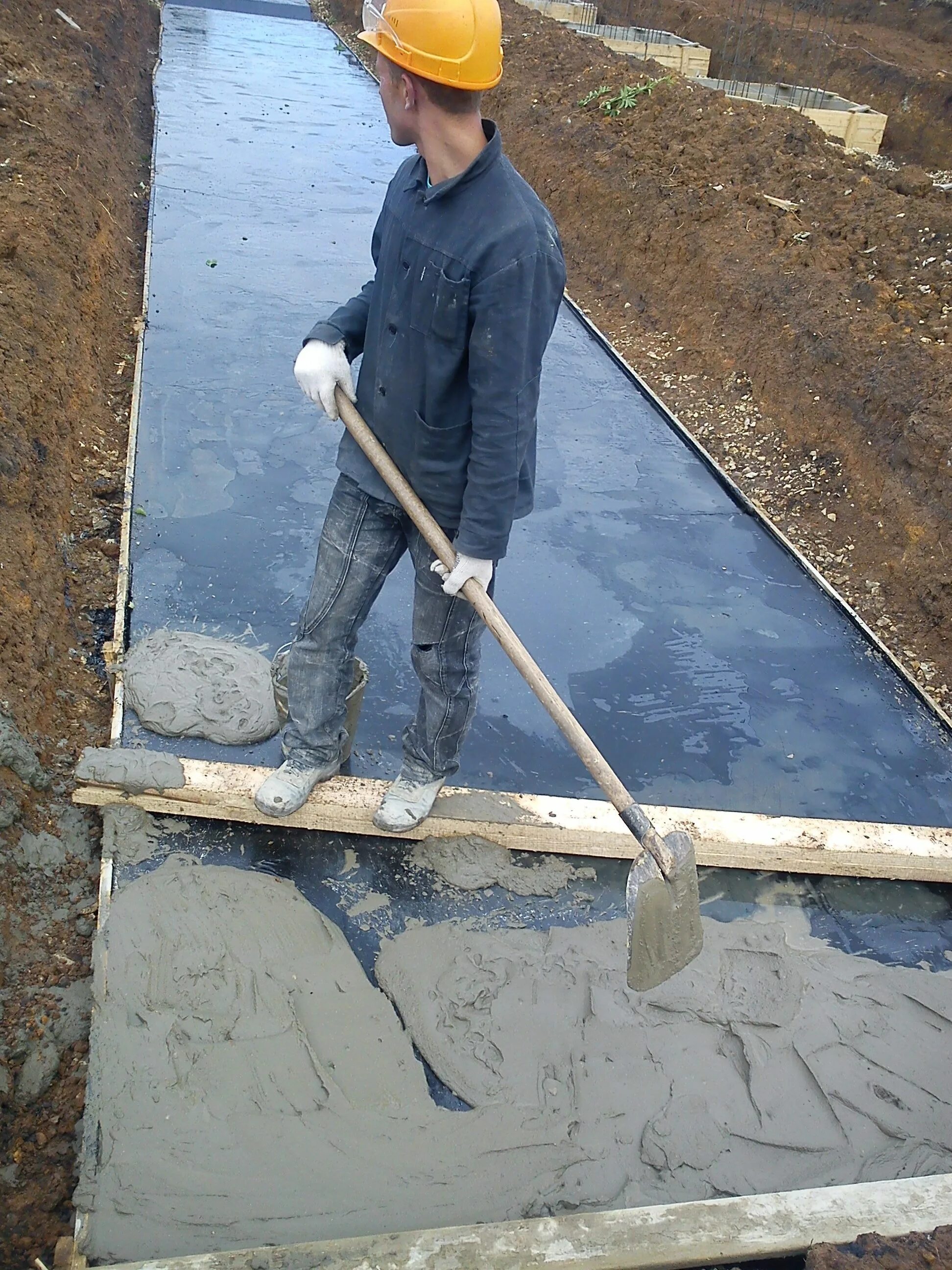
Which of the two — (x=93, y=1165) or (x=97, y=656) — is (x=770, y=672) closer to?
(x=97, y=656)

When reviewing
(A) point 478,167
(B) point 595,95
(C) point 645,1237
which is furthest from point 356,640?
(B) point 595,95

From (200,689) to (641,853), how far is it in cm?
149

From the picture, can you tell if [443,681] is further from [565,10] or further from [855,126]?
[565,10]

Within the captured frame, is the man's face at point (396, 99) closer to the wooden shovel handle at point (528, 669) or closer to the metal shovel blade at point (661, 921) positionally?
the wooden shovel handle at point (528, 669)

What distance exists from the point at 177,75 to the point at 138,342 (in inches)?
252

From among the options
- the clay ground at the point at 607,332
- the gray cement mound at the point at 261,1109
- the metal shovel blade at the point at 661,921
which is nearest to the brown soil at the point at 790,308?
the clay ground at the point at 607,332

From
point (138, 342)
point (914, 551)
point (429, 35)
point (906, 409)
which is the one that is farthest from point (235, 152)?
point (429, 35)

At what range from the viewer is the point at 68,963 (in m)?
2.18

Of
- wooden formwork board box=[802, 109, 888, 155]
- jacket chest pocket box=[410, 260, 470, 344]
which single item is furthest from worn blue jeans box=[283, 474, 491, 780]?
wooden formwork board box=[802, 109, 888, 155]

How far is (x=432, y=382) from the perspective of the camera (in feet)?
6.38

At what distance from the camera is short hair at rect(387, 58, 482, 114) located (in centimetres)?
173

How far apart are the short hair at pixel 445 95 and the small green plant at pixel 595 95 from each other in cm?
784

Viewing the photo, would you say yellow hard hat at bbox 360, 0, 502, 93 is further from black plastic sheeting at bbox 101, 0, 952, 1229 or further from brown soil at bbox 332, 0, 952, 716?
brown soil at bbox 332, 0, 952, 716

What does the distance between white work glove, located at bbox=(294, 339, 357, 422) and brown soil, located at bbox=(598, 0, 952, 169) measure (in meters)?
13.3
